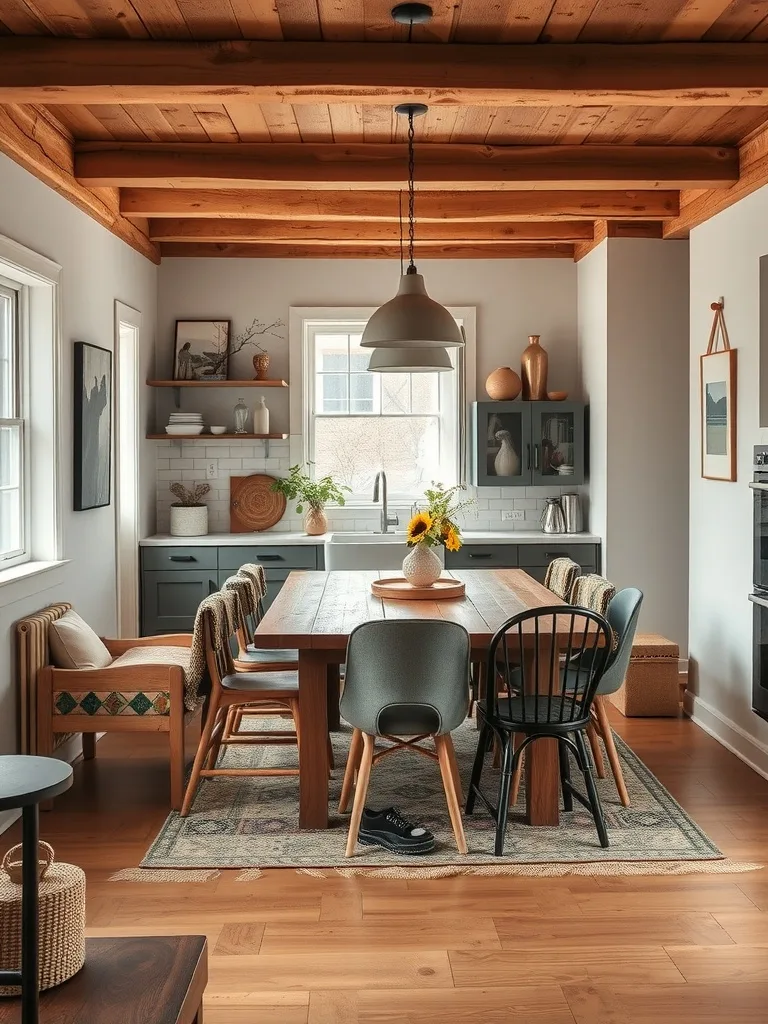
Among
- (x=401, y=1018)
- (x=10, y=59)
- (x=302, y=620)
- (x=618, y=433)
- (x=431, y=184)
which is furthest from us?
(x=618, y=433)

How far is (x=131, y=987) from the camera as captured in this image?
2.02 metres

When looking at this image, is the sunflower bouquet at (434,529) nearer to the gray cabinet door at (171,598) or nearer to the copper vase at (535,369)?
the gray cabinet door at (171,598)

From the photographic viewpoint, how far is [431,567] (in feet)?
16.6

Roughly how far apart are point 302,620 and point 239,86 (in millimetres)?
2045

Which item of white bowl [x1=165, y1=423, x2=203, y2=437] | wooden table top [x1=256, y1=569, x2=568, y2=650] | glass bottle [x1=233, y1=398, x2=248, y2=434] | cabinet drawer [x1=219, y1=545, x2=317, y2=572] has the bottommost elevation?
wooden table top [x1=256, y1=569, x2=568, y2=650]

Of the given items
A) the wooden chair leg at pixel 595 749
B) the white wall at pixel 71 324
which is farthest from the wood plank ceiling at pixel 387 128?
the wooden chair leg at pixel 595 749

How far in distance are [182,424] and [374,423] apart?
53.3 inches

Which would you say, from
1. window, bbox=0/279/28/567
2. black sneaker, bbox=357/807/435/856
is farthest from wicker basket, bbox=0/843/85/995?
window, bbox=0/279/28/567

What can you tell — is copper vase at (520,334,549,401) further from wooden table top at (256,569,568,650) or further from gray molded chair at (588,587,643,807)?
gray molded chair at (588,587,643,807)

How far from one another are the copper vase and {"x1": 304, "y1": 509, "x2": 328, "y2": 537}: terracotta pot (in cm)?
163

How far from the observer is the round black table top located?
5.12 ft

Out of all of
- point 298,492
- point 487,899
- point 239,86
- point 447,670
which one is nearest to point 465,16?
point 239,86

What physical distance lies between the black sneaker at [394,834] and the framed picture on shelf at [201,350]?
13.0ft

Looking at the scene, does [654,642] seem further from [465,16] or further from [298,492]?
[465,16]
